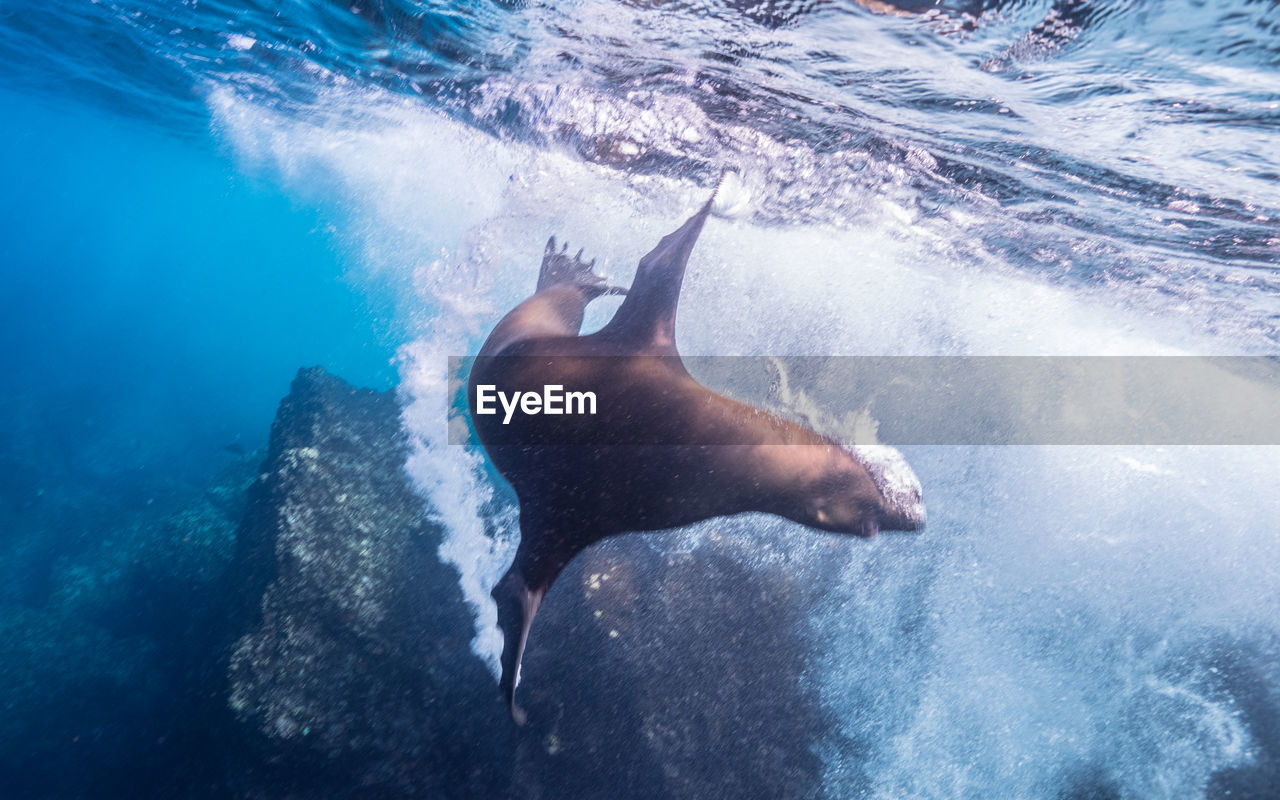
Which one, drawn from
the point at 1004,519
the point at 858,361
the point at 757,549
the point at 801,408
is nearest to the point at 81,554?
the point at 757,549

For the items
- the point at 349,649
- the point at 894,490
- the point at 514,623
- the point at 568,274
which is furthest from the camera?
the point at 349,649

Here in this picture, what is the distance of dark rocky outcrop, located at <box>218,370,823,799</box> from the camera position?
6.35 m

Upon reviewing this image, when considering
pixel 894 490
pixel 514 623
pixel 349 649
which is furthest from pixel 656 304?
pixel 349 649

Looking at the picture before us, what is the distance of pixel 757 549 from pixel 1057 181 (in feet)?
23.3

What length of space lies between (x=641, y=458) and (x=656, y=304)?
0.90 meters

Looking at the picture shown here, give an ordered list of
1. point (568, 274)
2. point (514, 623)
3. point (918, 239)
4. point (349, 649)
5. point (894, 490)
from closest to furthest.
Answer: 1. point (894, 490)
2. point (514, 623)
3. point (568, 274)
4. point (349, 649)
5. point (918, 239)

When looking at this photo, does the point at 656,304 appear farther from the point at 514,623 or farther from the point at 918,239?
the point at 918,239

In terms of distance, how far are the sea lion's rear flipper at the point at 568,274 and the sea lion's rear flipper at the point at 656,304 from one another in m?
1.52

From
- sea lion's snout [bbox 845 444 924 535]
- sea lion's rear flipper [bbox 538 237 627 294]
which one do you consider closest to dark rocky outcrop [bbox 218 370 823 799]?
sea lion's rear flipper [bbox 538 237 627 294]

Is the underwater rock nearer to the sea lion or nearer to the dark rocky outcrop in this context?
the dark rocky outcrop

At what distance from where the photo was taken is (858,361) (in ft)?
44.0

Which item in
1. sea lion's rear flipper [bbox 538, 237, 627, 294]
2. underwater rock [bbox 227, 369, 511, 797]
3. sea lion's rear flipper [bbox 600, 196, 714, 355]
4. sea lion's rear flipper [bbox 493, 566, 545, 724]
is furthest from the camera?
underwater rock [bbox 227, 369, 511, 797]

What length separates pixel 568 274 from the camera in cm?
494

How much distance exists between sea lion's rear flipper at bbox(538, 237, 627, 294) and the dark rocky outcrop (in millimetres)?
5304
